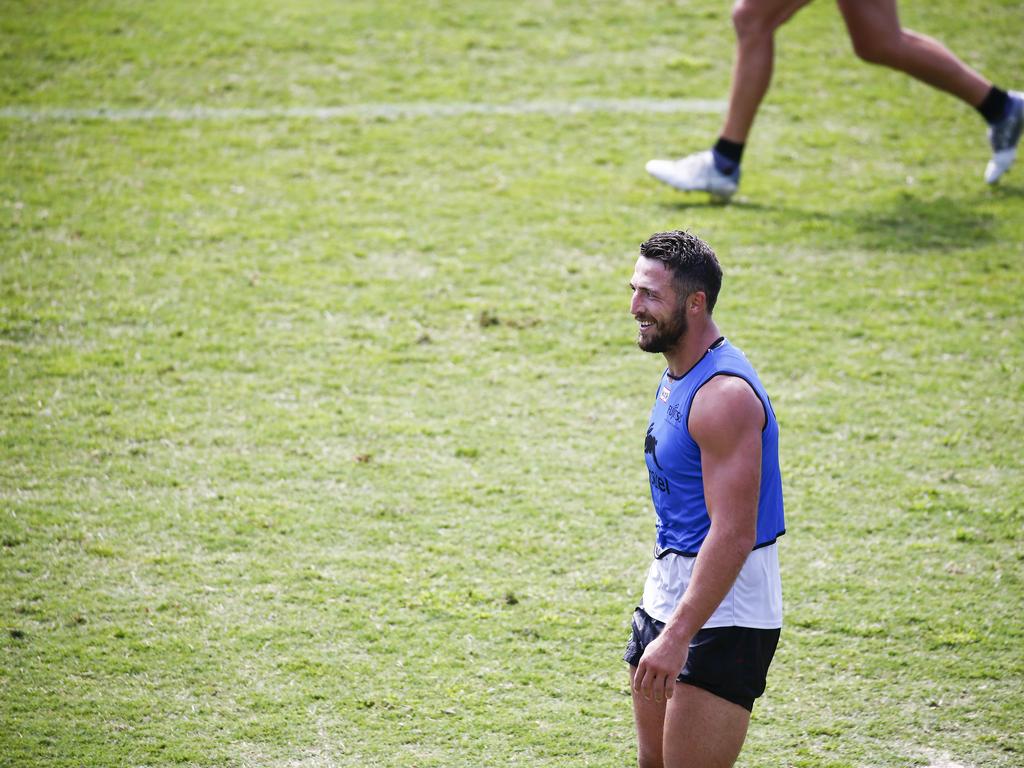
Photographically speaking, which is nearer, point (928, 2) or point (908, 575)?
point (908, 575)

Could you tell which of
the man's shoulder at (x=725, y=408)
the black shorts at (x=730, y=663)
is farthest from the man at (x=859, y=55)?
the black shorts at (x=730, y=663)

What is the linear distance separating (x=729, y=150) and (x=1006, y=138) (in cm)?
206

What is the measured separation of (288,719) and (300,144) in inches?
234

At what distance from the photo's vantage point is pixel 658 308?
138 inches

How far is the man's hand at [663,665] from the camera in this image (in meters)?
3.22

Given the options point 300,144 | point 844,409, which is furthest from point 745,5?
point 300,144

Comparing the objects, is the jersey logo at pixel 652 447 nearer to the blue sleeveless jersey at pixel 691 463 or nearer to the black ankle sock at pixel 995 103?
the blue sleeveless jersey at pixel 691 463

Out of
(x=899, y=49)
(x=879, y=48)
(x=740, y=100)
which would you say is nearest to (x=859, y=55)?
(x=879, y=48)

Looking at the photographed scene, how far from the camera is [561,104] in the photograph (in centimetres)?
1002

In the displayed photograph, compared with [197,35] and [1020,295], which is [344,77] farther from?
[1020,295]

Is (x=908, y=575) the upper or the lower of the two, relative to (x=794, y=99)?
lower

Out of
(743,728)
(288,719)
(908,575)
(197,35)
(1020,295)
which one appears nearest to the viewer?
(743,728)

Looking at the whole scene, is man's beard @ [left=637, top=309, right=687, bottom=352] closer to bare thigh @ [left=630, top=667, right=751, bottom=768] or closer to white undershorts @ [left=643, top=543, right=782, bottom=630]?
white undershorts @ [left=643, top=543, right=782, bottom=630]

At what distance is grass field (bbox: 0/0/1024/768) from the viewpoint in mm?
4598
